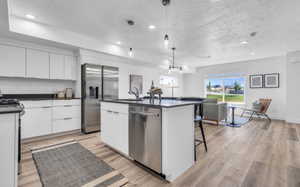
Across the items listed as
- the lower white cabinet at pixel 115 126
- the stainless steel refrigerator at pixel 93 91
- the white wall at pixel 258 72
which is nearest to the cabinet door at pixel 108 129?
the lower white cabinet at pixel 115 126

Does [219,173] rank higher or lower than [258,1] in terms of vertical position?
lower

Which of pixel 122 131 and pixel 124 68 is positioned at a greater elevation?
pixel 124 68

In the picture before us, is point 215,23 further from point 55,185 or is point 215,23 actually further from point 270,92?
point 270,92

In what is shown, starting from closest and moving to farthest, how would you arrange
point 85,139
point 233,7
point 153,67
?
point 233,7 → point 85,139 → point 153,67

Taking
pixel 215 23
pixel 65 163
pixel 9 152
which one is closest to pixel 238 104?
pixel 215 23

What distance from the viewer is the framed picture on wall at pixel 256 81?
6076mm

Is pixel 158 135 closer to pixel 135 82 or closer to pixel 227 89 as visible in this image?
pixel 135 82

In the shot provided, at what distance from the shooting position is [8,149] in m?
1.25

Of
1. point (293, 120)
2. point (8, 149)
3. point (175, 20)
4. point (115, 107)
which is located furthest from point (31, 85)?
point (293, 120)

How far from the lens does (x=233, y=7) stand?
236 centimetres

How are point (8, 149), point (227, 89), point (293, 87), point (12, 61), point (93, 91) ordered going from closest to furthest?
point (8, 149), point (12, 61), point (93, 91), point (293, 87), point (227, 89)

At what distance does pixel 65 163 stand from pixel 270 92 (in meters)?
7.72

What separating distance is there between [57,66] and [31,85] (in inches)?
32.5

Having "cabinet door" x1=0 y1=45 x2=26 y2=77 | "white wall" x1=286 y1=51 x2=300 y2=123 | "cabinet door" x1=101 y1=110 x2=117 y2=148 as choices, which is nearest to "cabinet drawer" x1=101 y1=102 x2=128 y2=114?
"cabinet door" x1=101 y1=110 x2=117 y2=148
